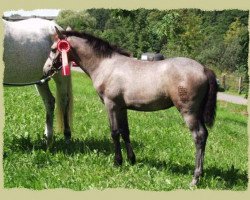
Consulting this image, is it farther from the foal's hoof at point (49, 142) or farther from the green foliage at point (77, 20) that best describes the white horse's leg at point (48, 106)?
the green foliage at point (77, 20)

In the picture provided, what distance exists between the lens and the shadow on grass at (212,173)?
15.4 feet

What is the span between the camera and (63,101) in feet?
18.5

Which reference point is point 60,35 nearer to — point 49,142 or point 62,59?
point 62,59

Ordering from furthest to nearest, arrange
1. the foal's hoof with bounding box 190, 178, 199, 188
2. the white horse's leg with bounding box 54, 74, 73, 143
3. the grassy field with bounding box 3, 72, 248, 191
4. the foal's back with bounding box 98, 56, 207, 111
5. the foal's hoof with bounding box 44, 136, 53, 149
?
the white horse's leg with bounding box 54, 74, 73, 143
the foal's hoof with bounding box 44, 136, 53, 149
the grassy field with bounding box 3, 72, 248, 191
the foal's hoof with bounding box 190, 178, 199, 188
the foal's back with bounding box 98, 56, 207, 111

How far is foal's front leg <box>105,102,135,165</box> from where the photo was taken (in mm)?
4779

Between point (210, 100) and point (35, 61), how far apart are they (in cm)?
190

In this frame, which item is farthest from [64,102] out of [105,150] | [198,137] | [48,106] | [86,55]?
[198,137]

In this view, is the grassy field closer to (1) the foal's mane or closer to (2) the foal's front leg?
(2) the foal's front leg

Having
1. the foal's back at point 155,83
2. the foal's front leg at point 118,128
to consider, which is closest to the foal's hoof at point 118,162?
the foal's front leg at point 118,128

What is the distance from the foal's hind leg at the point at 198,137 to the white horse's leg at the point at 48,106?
165 cm

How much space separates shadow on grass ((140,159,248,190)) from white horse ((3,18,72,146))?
3.46 feet

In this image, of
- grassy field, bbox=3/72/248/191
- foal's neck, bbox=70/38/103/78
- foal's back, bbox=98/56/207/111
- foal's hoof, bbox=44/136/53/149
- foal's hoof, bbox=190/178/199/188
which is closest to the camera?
foal's back, bbox=98/56/207/111

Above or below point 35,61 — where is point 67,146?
below

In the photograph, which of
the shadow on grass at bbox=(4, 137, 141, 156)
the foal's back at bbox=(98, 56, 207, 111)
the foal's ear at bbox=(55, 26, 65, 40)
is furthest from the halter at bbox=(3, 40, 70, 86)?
the shadow on grass at bbox=(4, 137, 141, 156)
